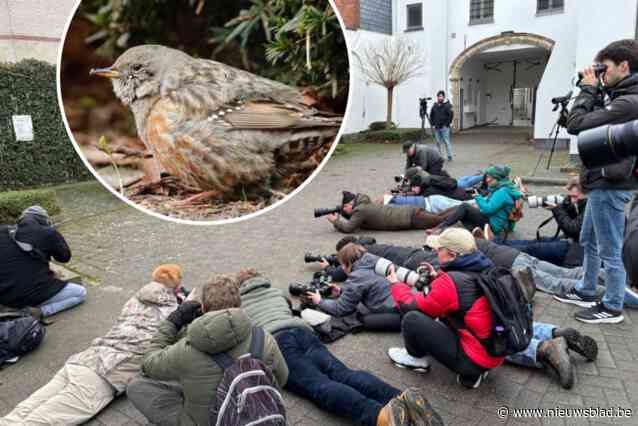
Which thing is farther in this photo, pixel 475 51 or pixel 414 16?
pixel 414 16

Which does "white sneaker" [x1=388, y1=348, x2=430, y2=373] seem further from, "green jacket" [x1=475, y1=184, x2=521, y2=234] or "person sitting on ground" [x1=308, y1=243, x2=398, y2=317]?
"green jacket" [x1=475, y1=184, x2=521, y2=234]

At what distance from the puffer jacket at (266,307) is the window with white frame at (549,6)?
20305mm

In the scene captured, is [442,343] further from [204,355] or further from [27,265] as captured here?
[27,265]

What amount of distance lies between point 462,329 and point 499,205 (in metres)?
3.36

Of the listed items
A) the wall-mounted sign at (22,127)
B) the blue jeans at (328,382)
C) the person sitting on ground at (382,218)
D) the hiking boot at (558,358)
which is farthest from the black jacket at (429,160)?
the wall-mounted sign at (22,127)

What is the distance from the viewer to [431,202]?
288 inches

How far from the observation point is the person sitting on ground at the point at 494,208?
240 inches

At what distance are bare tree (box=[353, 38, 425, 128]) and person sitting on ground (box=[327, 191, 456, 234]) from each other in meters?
14.1

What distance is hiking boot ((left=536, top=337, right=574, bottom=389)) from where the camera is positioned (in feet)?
10.5

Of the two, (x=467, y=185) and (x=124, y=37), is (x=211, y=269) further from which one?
(x=124, y=37)

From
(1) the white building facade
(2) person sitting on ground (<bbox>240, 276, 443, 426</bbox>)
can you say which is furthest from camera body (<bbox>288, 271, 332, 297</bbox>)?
(1) the white building facade

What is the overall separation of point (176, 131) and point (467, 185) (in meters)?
7.66

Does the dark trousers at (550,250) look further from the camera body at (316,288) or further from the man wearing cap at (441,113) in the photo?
the man wearing cap at (441,113)

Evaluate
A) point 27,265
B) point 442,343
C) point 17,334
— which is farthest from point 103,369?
point 442,343
